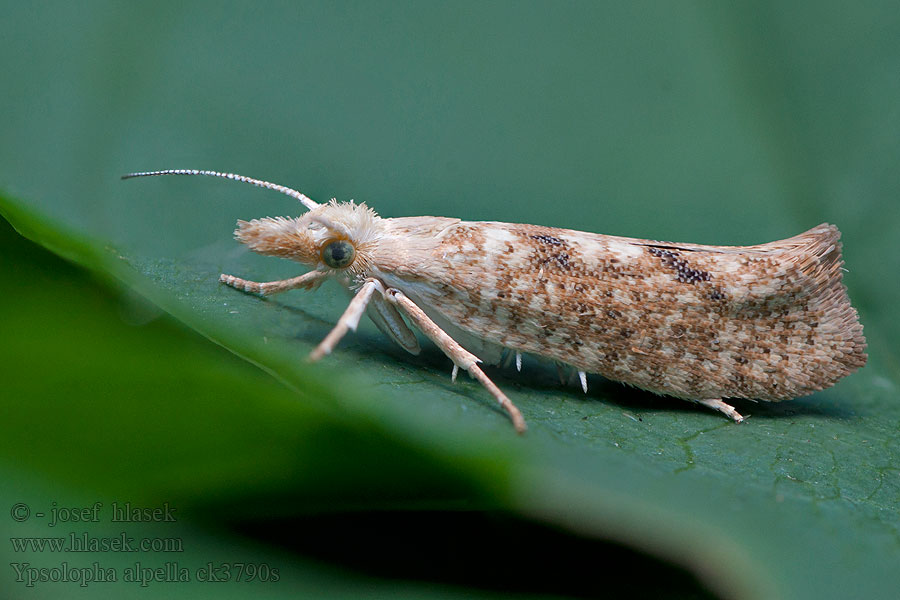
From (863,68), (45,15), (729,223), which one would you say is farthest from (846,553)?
(45,15)

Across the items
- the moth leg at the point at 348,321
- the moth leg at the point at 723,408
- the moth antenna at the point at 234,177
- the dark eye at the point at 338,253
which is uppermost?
the moth antenna at the point at 234,177

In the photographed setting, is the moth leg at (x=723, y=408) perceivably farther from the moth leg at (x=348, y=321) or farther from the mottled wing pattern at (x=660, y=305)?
the moth leg at (x=348, y=321)

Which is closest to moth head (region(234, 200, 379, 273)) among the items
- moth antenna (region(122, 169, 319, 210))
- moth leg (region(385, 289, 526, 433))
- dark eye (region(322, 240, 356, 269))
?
dark eye (region(322, 240, 356, 269))

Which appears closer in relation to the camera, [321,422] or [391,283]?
[321,422]

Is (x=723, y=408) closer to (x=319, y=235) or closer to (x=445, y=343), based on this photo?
(x=445, y=343)

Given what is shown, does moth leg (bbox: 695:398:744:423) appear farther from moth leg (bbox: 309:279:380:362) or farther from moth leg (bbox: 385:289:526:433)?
moth leg (bbox: 309:279:380:362)

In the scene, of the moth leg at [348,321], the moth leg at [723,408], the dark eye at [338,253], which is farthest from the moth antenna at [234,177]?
the moth leg at [723,408]

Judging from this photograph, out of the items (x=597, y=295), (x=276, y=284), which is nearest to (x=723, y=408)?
(x=597, y=295)

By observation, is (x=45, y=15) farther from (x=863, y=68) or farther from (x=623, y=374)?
(x=863, y=68)
